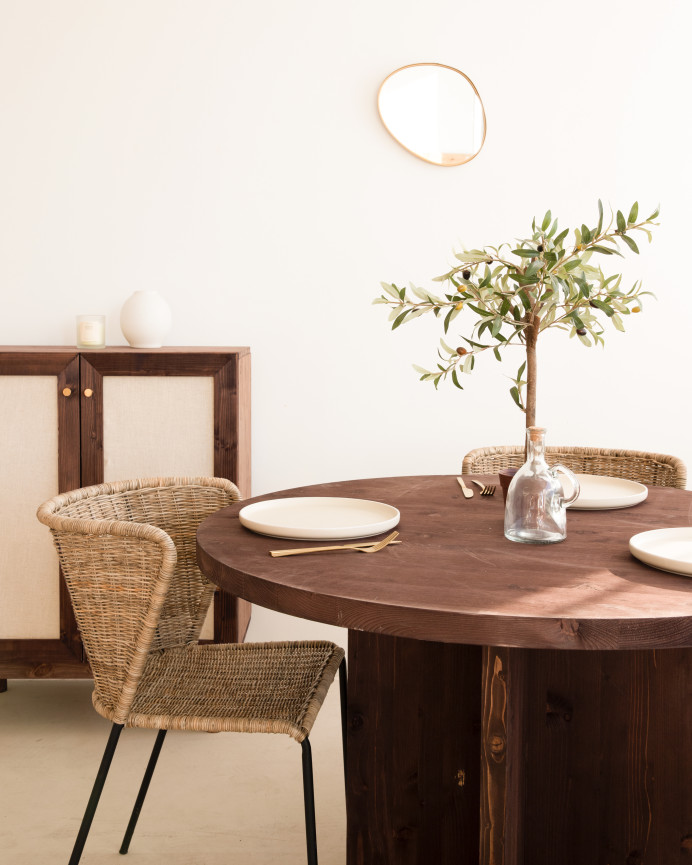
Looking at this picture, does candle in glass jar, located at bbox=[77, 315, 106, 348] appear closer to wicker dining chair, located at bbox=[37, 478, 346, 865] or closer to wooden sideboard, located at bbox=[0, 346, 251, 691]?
wooden sideboard, located at bbox=[0, 346, 251, 691]

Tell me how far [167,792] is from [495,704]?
4.08 ft

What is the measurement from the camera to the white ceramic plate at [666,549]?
4.12 feet

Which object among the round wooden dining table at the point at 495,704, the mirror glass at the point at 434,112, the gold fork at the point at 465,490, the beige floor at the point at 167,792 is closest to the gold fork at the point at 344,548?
the round wooden dining table at the point at 495,704

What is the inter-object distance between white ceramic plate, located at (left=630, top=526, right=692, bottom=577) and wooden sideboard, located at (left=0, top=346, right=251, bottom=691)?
4.71ft

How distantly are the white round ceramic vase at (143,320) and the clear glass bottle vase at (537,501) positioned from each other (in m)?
1.66

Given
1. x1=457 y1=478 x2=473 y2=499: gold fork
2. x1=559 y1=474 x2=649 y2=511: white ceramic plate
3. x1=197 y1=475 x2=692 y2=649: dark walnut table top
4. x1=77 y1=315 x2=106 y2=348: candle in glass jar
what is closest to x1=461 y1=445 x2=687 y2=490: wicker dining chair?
x1=457 y1=478 x2=473 y2=499: gold fork

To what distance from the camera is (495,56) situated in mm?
3035

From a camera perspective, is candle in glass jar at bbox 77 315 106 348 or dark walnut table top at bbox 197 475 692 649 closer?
dark walnut table top at bbox 197 475 692 649

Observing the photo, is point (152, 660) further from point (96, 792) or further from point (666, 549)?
point (666, 549)

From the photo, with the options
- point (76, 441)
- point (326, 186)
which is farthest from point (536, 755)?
point (326, 186)

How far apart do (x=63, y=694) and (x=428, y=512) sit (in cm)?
169

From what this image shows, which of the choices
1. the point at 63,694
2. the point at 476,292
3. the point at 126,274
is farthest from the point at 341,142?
the point at 63,694

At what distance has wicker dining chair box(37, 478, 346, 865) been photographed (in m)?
1.56

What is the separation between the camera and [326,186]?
307cm
